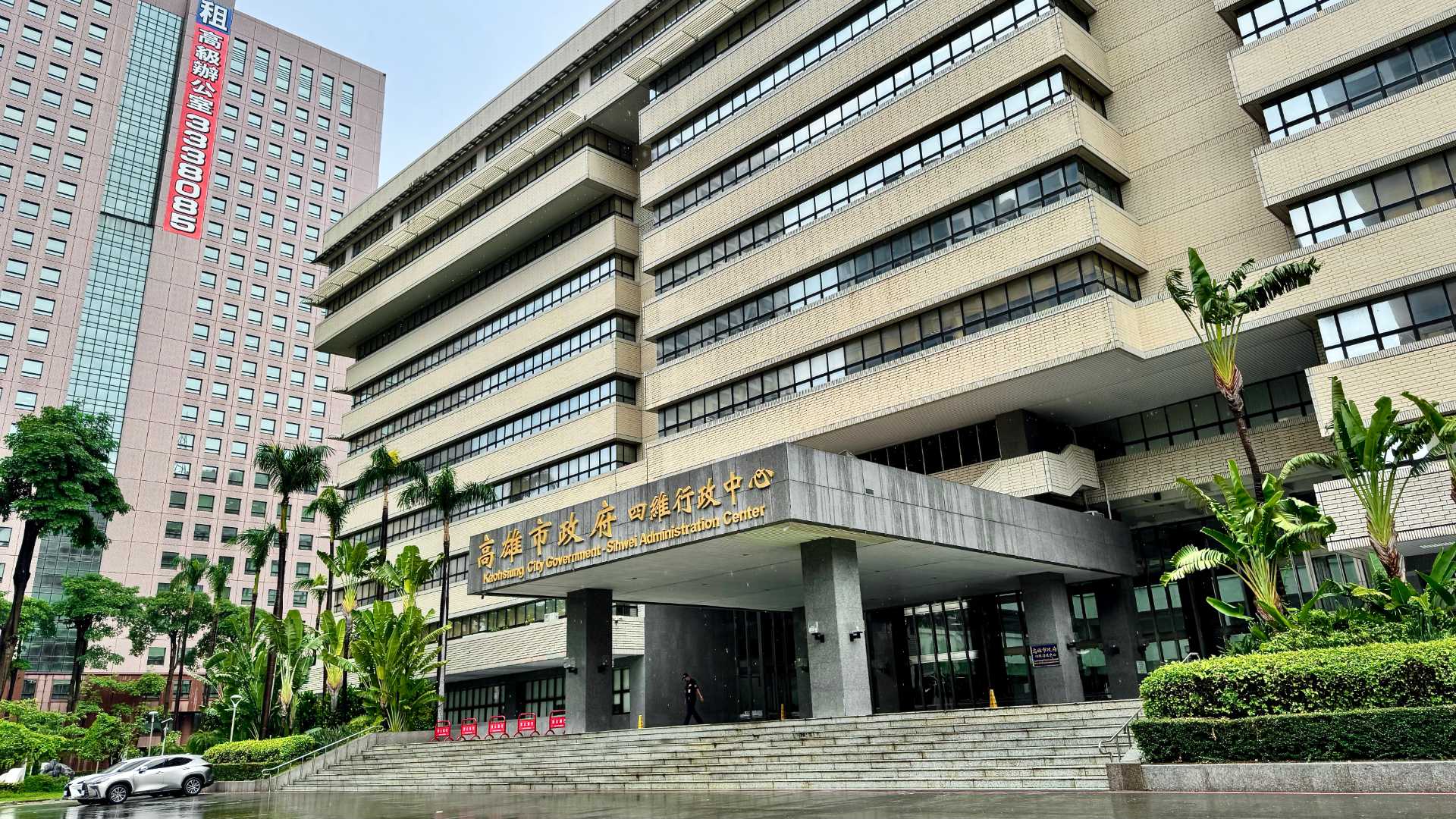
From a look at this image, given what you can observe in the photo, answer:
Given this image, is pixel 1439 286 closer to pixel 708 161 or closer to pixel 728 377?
pixel 728 377

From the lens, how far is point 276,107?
9725cm

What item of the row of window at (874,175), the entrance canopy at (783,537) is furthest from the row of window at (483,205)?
the entrance canopy at (783,537)

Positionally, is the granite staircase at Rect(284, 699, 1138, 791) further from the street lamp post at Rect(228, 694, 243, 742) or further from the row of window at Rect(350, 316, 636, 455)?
the row of window at Rect(350, 316, 636, 455)

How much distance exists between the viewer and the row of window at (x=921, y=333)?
28.5m

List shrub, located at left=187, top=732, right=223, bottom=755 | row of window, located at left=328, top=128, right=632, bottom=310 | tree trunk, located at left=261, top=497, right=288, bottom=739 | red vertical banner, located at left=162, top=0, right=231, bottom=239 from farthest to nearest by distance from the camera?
red vertical banner, located at left=162, top=0, right=231, bottom=239, row of window, located at left=328, top=128, right=632, bottom=310, shrub, located at left=187, top=732, right=223, bottom=755, tree trunk, located at left=261, top=497, right=288, bottom=739

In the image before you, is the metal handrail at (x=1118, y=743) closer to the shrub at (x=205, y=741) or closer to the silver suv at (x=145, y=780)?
the silver suv at (x=145, y=780)

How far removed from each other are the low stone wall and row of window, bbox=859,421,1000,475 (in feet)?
61.8

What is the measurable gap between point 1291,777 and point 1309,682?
61.3 inches

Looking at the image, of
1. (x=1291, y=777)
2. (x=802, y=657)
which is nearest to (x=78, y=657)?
(x=802, y=657)

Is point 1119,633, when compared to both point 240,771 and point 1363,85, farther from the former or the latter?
point 240,771

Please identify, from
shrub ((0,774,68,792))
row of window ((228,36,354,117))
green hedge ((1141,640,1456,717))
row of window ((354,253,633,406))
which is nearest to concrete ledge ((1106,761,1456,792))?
green hedge ((1141,640,1456,717))

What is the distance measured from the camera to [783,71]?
38594 millimetres

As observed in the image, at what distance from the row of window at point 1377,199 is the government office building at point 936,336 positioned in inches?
3.3

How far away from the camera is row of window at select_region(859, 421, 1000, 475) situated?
32.0 m
